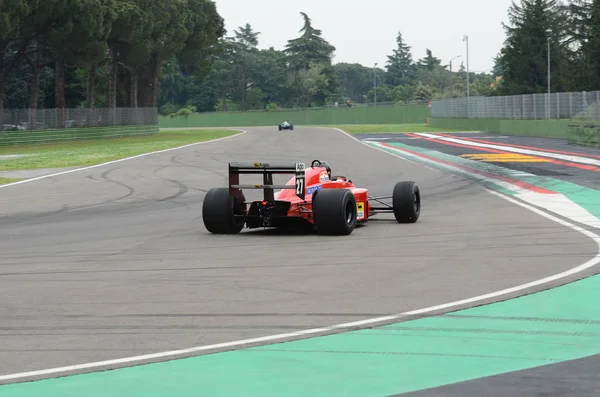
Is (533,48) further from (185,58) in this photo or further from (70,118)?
(70,118)

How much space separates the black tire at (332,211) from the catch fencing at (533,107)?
122 feet

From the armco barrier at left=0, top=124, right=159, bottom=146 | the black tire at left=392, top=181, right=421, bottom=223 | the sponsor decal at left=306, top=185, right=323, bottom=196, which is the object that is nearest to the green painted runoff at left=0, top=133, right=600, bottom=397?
the sponsor decal at left=306, top=185, right=323, bottom=196

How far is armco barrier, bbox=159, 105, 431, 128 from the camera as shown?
13838 cm

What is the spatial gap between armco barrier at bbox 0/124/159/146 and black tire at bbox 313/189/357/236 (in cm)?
4562

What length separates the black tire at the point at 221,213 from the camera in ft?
48.5

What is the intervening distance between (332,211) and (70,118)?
2294 inches

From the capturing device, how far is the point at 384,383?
20.6 feet

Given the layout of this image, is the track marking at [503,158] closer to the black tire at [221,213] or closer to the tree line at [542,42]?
the black tire at [221,213]

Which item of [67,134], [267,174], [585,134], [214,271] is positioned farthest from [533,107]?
[214,271]

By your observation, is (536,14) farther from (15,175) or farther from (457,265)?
(457,265)

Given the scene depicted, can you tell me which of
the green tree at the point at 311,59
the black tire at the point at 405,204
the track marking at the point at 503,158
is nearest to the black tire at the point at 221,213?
the black tire at the point at 405,204

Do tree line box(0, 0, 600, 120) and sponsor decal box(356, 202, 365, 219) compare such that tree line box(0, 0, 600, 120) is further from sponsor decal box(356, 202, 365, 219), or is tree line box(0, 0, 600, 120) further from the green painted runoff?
the green painted runoff

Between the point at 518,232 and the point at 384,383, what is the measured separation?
850cm

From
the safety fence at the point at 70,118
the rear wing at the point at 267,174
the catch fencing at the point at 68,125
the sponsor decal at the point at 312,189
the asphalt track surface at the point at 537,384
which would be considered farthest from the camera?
the safety fence at the point at 70,118
